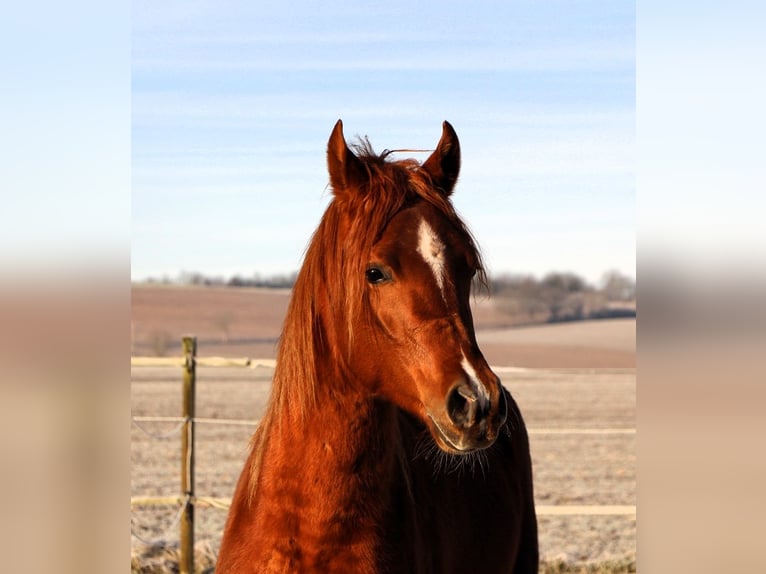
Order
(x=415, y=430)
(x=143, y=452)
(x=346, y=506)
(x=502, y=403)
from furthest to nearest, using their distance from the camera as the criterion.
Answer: (x=143, y=452) → (x=415, y=430) → (x=346, y=506) → (x=502, y=403)

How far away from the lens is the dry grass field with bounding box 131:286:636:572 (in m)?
8.00

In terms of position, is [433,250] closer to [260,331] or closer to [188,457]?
[188,457]

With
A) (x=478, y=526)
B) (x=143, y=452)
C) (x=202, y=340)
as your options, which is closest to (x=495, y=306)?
(x=202, y=340)

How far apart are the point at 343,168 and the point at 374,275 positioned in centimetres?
43

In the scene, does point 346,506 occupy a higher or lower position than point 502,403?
lower

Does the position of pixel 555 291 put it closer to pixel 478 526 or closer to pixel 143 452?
pixel 143 452

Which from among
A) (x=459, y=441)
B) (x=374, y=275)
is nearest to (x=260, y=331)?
(x=374, y=275)

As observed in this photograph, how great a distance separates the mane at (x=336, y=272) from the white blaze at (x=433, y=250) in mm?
150

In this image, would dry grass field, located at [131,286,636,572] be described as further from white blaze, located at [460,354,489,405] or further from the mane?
white blaze, located at [460,354,489,405]

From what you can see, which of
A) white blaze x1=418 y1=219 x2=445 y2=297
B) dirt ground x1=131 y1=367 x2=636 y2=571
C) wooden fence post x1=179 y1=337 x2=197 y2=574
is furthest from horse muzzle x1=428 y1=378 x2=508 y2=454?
wooden fence post x1=179 y1=337 x2=197 y2=574

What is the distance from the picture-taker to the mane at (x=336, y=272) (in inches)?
107

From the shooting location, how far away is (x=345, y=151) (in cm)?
285
